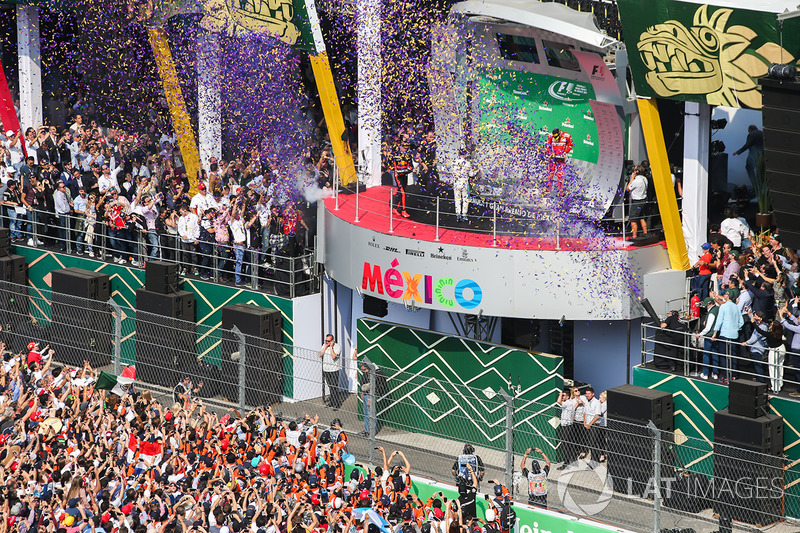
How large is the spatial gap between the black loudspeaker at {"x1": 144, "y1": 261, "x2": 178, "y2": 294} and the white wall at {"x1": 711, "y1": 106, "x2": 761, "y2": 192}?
9738 mm

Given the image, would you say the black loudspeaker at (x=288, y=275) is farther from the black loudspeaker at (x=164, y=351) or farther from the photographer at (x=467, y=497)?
the photographer at (x=467, y=497)

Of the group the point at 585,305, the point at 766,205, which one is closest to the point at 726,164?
the point at 766,205

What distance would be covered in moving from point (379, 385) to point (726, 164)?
685 centimetres

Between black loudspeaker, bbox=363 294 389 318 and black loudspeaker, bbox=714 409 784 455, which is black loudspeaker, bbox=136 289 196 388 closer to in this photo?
black loudspeaker, bbox=363 294 389 318

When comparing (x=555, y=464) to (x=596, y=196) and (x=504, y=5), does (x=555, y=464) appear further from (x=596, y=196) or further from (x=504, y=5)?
(x=504, y=5)

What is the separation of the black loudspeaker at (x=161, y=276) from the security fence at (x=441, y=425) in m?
0.76

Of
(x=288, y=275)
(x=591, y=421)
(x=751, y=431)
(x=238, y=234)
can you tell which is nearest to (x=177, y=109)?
(x=238, y=234)

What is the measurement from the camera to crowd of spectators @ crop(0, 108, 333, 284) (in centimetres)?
2622

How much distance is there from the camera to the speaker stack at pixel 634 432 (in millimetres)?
20000

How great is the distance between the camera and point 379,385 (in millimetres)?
24109


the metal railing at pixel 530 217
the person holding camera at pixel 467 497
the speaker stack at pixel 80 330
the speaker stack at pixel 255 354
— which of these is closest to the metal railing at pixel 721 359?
the metal railing at pixel 530 217

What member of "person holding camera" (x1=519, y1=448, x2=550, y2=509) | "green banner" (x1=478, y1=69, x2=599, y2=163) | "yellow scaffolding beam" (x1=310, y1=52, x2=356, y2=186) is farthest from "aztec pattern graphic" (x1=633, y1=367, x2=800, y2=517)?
"yellow scaffolding beam" (x1=310, y1=52, x2=356, y2=186)

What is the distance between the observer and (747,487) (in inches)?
766

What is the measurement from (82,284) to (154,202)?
1.95 metres
